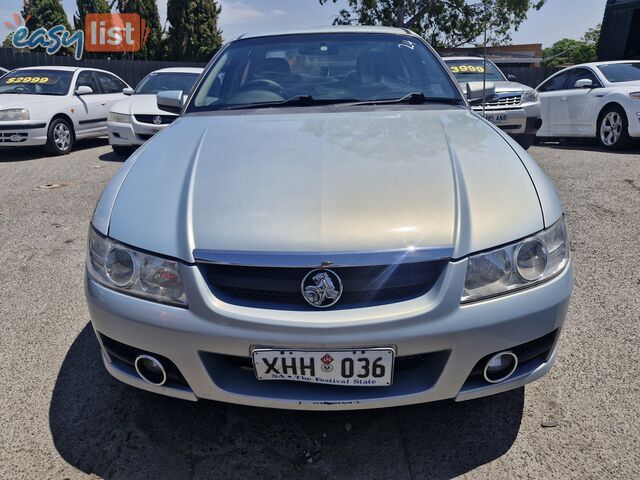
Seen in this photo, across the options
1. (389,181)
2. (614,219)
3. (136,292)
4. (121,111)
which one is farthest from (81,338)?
(121,111)

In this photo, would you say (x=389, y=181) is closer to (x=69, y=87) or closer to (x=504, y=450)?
(x=504, y=450)

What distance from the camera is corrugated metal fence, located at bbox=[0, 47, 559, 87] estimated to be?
1959 cm

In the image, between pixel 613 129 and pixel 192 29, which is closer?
pixel 613 129

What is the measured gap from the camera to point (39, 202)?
5461mm

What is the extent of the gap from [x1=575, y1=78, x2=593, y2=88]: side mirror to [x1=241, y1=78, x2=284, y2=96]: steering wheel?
7014 millimetres

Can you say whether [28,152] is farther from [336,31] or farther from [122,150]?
[336,31]

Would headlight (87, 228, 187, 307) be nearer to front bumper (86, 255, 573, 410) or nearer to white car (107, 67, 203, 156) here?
front bumper (86, 255, 573, 410)

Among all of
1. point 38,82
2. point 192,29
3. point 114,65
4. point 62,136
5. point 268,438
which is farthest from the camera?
point 192,29

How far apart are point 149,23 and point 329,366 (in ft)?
109

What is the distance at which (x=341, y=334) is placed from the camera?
5.25 ft

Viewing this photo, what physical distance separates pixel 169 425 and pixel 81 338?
951 mm

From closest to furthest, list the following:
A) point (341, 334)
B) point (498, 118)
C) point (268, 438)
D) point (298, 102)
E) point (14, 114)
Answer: point (341, 334) < point (268, 438) < point (298, 102) < point (498, 118) < point (14, 114)

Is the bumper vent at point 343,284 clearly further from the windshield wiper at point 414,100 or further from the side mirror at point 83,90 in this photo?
the side mirror at point 83,90

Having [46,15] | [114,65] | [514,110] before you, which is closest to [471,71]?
[514,110]
